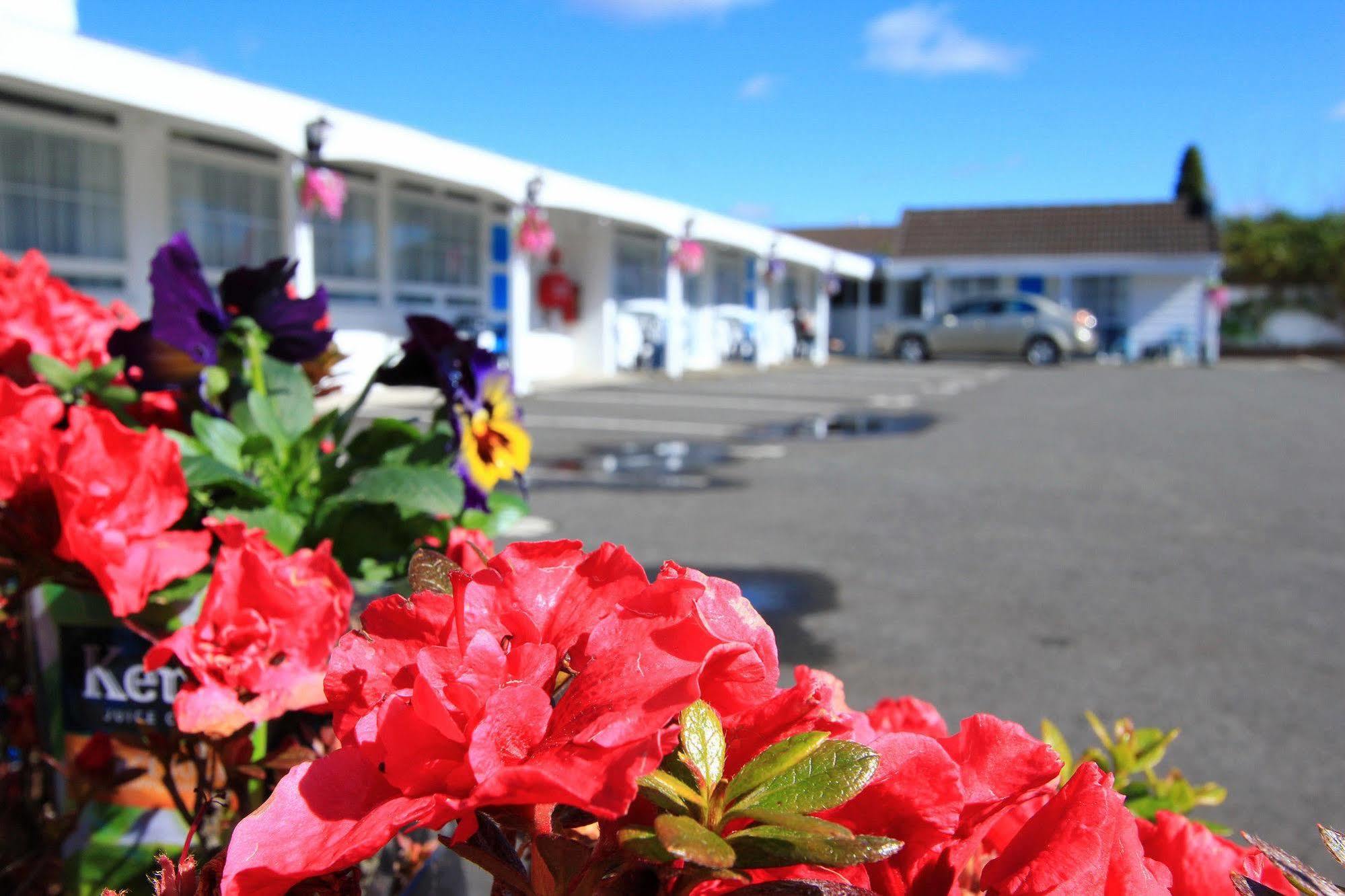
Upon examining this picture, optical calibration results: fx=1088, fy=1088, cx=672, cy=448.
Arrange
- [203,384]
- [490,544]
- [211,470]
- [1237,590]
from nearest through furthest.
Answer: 1. [211,470]
2. [203,384]
3. [490,544]
4. [1237,590]

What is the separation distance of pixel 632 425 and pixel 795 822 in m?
12.1

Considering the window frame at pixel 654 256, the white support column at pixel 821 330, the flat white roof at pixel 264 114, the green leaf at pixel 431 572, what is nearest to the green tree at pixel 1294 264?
the white support column at pixel 821 330

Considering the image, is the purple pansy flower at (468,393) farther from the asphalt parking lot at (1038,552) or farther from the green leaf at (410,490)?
the asphalt parking lot at (1038,552)

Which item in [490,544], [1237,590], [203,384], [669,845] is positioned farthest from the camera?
[1237,590]

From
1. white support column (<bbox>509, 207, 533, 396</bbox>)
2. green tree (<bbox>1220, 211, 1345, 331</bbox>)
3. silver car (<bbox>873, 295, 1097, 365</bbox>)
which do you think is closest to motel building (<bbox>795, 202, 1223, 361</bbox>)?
A: silver car (<bbox>873, 295, 1097, 365</bbox>)

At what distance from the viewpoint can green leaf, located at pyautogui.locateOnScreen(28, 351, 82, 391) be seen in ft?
4.74

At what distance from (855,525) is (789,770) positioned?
6732 millimetres

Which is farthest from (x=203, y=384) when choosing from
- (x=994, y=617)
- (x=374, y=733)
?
(x=994, y=617)

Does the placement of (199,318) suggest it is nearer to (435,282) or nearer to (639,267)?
(435,282)

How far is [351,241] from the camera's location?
14.8m

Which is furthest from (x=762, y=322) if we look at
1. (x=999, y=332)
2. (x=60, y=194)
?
(x=60, y=194)

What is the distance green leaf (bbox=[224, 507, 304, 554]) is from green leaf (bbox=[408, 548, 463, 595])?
0.58 metres

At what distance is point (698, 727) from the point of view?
59 cm

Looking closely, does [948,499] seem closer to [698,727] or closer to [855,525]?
[855,525]
